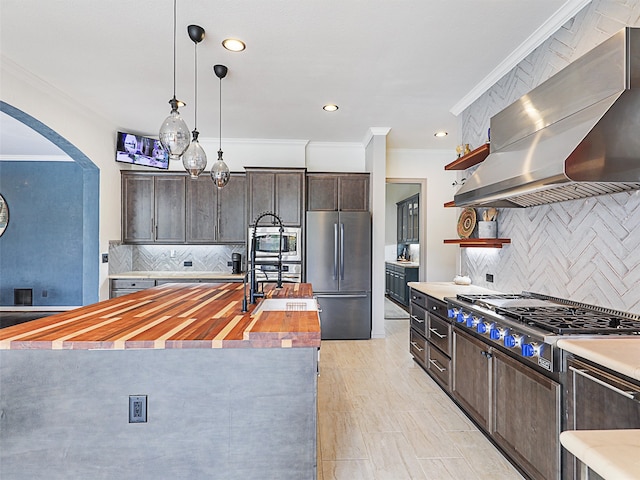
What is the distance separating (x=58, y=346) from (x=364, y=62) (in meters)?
2.92

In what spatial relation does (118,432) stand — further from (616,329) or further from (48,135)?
(48,135)

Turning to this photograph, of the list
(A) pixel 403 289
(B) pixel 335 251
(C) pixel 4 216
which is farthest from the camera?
(A) pixel 403 289

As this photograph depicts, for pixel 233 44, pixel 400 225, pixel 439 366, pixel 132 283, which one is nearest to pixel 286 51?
pixel 233 44

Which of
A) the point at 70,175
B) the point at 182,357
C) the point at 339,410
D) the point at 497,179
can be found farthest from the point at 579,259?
the point at 70,175

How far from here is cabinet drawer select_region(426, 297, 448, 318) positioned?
317 centimetres

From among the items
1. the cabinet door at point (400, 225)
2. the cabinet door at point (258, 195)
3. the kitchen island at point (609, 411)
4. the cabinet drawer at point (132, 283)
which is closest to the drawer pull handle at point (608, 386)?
the kitchen island at point (609, 411)

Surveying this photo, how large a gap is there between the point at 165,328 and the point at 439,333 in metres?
2.38

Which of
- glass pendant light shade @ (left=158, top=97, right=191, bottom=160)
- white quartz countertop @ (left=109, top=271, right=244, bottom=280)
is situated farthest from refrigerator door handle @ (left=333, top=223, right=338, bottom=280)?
glass pendant light shade @ (left=158, top=97, right=191, bottom=160)

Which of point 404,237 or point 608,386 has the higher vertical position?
point 404,237

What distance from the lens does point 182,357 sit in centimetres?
167

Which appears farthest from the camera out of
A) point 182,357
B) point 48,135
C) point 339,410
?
point 48,135

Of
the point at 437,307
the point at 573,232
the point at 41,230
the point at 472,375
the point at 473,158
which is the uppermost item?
the point at 473,158

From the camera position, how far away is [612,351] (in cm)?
150

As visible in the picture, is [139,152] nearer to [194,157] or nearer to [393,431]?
[194,157]
